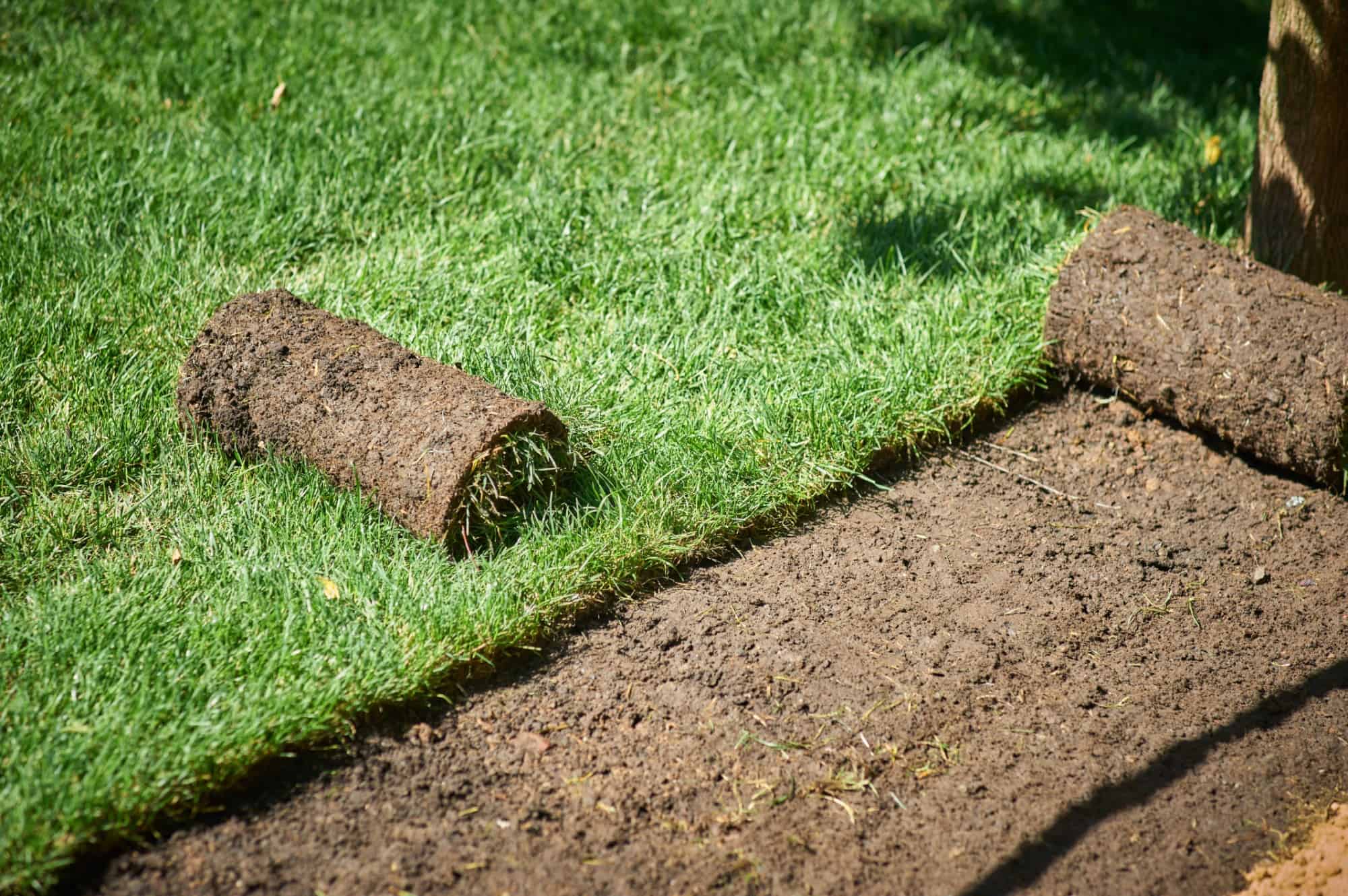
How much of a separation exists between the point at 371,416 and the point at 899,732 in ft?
5.36

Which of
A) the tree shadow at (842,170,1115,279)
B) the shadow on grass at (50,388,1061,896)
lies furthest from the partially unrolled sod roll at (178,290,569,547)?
the tree shadow at (842,170,1115,279)

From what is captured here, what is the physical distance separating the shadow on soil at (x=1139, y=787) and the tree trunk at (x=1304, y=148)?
1.91 metres

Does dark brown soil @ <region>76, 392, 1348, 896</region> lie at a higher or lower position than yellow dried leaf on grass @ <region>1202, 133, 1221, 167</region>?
lower

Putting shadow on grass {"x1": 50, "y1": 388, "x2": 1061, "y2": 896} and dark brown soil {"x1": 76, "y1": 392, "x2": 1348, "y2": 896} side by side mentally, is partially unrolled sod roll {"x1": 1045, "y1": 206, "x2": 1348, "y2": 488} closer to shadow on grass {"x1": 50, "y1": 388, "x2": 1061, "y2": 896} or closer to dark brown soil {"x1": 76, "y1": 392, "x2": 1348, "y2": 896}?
dark brown soil {"x1": 76, "y1": 392, "x2": 1348, "y2": 896}

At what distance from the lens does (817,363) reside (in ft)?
13.2

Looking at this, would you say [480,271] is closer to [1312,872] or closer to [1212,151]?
[1312,872]

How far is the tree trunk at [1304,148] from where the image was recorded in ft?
13.2

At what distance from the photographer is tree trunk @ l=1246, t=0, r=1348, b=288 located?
4031 millimetres

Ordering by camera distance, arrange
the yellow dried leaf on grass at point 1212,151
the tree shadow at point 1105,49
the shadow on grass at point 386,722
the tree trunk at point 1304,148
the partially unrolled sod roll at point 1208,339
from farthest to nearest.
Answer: the tree shadow at point 1105,49 → the yellow dried leaf on grass at point 1212,151 → the tree trunk at point 1304,148 → the partially unrolled sod roll at point 1208,339 → the shadow on grass at point 386,722

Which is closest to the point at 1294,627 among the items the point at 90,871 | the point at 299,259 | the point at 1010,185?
the point at 1010,185

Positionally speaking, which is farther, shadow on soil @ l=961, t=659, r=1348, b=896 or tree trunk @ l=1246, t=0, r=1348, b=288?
tree trunk @ l=1246, t=0, r=1348, b=288

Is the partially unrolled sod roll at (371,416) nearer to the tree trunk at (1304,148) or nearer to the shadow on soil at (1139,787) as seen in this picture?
the shadow on soil at (1139,787)

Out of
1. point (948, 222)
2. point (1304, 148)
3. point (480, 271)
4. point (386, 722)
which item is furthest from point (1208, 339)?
point (386, 722)

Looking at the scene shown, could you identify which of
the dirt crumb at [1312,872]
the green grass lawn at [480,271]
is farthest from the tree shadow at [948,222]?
the dirt crumb at [1312,872]
